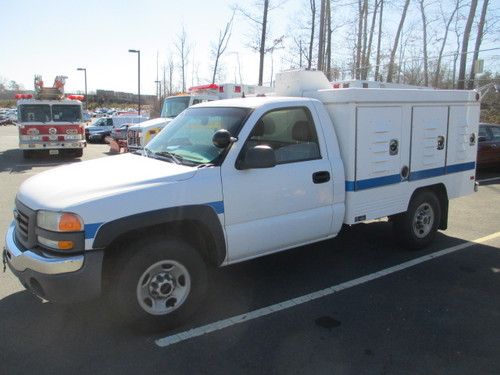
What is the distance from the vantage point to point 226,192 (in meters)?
4.03

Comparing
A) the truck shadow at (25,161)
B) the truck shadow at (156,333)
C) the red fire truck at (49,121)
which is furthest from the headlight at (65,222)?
the red fire truck at (49,121)

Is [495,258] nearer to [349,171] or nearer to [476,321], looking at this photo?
[476,321]

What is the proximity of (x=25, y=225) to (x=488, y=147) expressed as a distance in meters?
12.4

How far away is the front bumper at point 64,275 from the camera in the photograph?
3.38m

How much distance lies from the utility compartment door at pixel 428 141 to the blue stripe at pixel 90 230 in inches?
154

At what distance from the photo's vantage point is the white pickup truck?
349 centimetres

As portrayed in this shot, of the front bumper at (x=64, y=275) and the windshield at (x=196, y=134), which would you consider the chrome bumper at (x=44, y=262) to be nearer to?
the front bumper at (x=64, y=275)

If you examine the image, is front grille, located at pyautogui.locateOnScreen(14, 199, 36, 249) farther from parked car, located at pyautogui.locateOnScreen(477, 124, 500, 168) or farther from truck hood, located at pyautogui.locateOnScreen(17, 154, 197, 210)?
parked car, located at pyautogui.locateOnScreen(477, 124, 500, 168)

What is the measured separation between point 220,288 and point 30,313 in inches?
72.0

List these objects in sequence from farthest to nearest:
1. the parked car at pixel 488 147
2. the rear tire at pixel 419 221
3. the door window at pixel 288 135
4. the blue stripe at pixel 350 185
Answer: the parked car at pixel 488 147, the rear tire at pixel 419 221, the blue stripe at pixel 350 185, the door window at pixel 288 135

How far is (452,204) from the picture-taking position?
9.06 metres

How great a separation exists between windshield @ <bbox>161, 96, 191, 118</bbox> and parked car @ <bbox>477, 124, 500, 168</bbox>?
26.8ft

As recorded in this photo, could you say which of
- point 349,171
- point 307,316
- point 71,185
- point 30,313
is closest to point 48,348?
point 30,313

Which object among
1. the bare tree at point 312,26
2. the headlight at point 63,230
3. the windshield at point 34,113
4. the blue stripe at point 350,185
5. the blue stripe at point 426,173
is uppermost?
the bare tree at point 312,26
